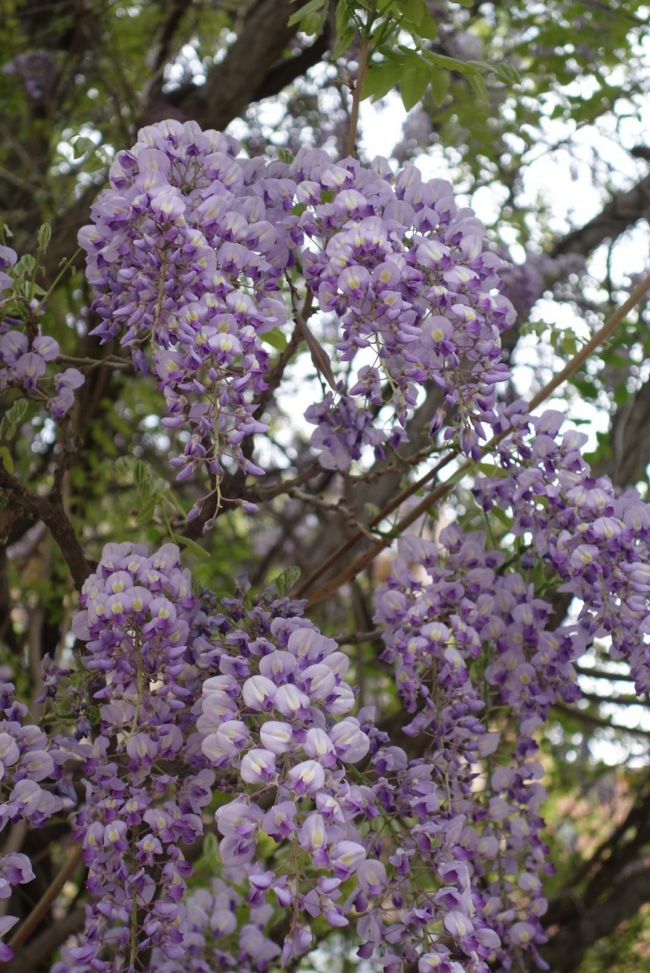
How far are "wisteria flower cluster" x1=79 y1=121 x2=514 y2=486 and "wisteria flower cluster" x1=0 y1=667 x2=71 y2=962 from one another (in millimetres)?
369

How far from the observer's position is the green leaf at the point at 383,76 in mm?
1611

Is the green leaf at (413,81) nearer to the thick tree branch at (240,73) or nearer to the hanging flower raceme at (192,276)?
the hanging flower raceme at (192,276)

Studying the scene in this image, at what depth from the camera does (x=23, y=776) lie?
1.32 m

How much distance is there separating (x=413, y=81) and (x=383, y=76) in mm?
44

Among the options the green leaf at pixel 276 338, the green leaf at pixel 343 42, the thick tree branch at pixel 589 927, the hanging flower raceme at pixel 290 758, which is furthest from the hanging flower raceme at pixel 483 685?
the thick tree branch at pixel 589 927

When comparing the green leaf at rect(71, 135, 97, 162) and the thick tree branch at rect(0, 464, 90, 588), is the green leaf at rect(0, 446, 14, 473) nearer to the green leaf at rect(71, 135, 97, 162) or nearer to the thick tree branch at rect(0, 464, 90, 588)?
the thick tree branch at rect(0, 464, 90, 588)

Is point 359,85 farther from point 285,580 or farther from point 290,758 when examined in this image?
point 290,758

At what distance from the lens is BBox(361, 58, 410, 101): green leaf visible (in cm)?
161

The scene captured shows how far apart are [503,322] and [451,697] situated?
1.55ft

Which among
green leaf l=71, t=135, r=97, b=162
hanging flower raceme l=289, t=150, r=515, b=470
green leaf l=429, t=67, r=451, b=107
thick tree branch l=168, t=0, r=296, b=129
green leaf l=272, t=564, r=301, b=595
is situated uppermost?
thick tree branch l=168, t=0, r=296, b=129

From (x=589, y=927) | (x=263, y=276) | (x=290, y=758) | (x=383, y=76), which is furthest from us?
(x=589, y=927)

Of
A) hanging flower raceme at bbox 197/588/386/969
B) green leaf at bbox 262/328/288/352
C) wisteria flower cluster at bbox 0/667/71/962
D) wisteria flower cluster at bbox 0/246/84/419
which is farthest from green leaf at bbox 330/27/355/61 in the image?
wisteria flower cluster at bbox 0/667/71/962

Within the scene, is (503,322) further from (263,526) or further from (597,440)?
(263,526)

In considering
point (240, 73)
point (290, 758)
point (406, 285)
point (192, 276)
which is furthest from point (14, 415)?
point (240, 73)
